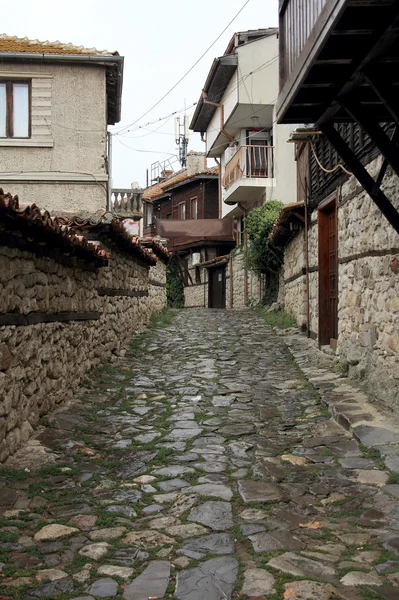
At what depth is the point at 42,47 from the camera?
13.7 meters

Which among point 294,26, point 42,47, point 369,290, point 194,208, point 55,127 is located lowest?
point 369,290

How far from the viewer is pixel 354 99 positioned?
4.87 m

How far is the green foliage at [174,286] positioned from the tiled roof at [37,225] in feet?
75.0

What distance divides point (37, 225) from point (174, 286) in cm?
2514

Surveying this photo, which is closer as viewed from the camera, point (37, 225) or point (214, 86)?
point (37, 225)

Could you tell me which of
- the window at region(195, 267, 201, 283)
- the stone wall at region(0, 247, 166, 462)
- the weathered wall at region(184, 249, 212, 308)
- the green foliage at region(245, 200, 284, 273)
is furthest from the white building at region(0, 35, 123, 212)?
the window at region(195, 267, 201, 283)

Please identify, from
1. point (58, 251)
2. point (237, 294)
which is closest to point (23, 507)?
point (58, 251)

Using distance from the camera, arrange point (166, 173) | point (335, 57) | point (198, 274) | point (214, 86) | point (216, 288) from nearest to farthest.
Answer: point (335, 57) → point (214, 86) → point (216, 288) → point (198, 274) → point (166, 173)

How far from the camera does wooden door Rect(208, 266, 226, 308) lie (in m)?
27.3

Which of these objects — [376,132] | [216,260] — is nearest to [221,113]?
[216,260]

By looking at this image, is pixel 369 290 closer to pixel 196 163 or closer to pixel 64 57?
pixel 64 57

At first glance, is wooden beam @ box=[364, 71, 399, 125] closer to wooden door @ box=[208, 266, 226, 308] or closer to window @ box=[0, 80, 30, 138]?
window @ box=[0, 80, 30, 138]

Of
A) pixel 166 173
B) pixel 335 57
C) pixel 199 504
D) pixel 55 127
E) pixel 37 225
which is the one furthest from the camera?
pixel 166 173

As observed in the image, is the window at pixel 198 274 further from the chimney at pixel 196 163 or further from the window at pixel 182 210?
the chimney at pixel 196 163
